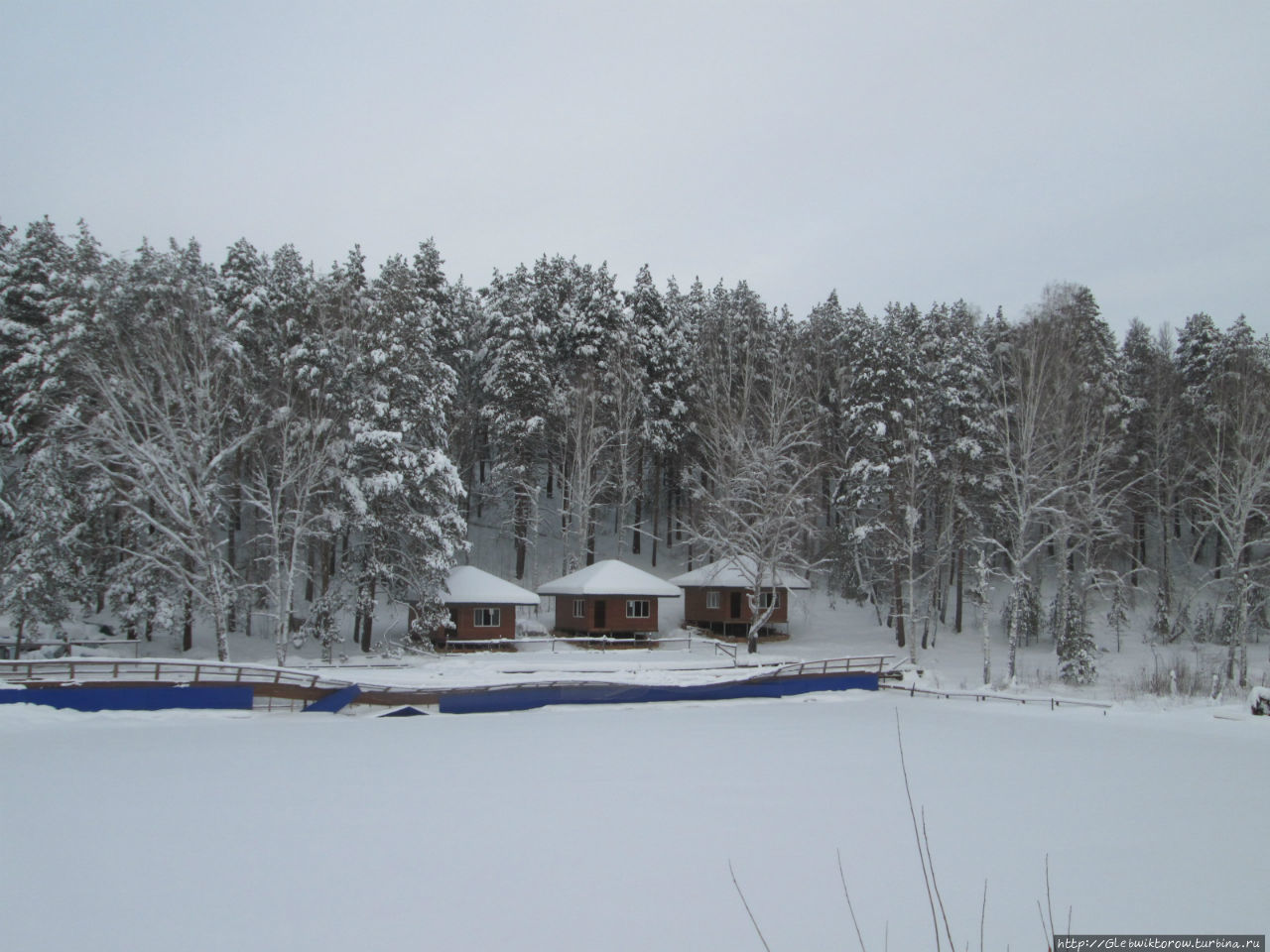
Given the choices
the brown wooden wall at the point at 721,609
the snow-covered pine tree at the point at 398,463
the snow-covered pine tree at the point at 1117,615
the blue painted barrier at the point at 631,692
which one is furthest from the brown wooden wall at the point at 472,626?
the snow-covered pine tree at the point at 1117,615

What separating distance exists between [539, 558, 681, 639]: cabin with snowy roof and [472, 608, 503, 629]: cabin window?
9.83 ft

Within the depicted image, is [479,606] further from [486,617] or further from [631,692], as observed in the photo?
[631,692]

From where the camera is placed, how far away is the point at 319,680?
1988 cm

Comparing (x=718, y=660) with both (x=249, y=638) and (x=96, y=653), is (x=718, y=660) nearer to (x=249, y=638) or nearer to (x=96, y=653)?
(x=249, y=638)

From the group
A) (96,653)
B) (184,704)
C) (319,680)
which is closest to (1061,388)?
(319,680)

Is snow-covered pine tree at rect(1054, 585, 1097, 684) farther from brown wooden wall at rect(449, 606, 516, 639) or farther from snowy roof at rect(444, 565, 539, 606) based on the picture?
brown wooden wall at rect(449, 606, 516, 639)

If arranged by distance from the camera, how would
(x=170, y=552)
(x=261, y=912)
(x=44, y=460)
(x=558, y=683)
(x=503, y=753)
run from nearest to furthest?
(x=261, y=912) < (x=503, y=753) < (x=558, y=683) < (x=44, y=460) < (x=170, y=552)

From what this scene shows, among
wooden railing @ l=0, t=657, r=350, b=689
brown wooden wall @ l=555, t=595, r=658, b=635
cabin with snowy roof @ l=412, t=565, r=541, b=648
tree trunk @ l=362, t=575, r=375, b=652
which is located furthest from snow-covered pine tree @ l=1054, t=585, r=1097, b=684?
tree trunk @ l=362, t=575, r=375, b=652

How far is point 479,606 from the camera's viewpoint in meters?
34.2

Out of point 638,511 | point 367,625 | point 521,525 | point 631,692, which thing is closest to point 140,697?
point 631,692

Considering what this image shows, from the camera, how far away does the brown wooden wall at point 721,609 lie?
3962 cm

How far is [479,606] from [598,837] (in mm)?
25363

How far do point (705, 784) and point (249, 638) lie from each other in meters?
26.8

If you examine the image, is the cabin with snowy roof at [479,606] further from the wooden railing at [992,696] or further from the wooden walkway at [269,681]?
the wooden railing at [992,696]
